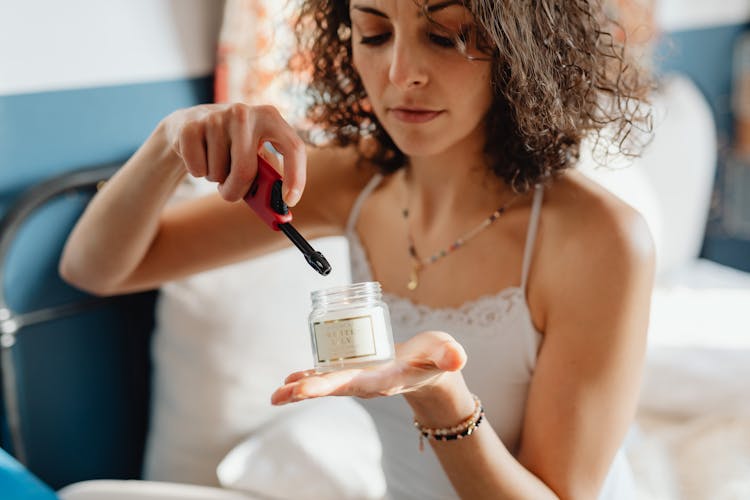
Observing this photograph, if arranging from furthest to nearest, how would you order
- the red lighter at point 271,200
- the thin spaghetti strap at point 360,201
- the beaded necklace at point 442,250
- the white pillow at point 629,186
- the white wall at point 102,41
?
the white pillow at point 629,186 → the white wall at point 102,41 → the thin spaghetti strap at point 360,201 → the beaded necklace at point 442,250 → the red lighter at point 271,200

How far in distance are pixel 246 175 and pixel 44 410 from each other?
94 centimetres

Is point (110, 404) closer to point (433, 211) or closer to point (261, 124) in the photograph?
point (433, 211)

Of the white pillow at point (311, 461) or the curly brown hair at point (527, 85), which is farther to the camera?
the white pillow at point (311, 461)

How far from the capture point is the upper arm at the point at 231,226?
1228 mm

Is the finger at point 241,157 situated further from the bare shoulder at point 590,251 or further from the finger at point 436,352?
the bare shoulder at point 590,251

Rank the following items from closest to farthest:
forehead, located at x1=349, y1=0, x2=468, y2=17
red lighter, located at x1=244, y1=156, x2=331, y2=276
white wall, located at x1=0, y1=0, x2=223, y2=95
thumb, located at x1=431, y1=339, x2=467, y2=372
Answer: thumb, located at x1=431, y1=339, x2=467, y2=372, red lighter, located at x1=244, y1=156, x2=331, y2=276, forehead, located at x1=349, y1=0, x2=468, y2=17, white wall, located at x1=0, y1=0, x2=223, y2=95

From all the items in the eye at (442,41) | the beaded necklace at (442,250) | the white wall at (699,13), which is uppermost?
the eye at (442,41)

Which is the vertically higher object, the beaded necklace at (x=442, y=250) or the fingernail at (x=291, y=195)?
the fingernail at (x=291, y=195)

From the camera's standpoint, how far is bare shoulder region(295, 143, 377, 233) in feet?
4.25

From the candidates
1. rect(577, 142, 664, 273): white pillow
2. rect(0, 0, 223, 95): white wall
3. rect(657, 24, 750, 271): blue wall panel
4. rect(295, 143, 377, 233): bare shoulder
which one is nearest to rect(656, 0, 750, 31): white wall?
rect(657, 24, 750, 271): blue wall panel

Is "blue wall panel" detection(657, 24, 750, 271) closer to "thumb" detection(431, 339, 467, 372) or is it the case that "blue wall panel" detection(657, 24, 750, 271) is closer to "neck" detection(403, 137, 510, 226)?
"neck" detection(403, 137, 510, 226)

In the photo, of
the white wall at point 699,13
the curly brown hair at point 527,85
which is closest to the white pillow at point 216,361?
the curly brown hair at point 527,85

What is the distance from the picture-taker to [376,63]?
997mm

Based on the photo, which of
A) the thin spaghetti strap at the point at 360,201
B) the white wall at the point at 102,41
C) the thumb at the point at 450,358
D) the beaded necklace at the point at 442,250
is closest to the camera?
the thumb at the point at 450,358
